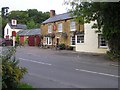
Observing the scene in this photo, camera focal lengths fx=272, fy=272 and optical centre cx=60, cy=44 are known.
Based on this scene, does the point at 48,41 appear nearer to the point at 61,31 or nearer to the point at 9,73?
the point at 61,31

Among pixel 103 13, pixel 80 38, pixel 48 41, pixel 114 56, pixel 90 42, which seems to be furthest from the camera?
pixel 48 41

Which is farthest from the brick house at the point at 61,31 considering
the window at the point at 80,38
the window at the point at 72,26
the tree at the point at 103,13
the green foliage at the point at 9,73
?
the green foliage at the point at 9,73

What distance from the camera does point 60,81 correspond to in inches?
462

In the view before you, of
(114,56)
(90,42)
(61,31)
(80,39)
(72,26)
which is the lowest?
(114,56)

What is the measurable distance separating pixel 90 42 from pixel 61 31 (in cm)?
1003

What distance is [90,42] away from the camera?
120 ft

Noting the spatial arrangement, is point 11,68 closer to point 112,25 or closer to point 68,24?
point 112,25

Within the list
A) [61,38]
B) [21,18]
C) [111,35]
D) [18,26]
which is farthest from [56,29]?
[21,18]

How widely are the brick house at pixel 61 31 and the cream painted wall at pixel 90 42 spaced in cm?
161

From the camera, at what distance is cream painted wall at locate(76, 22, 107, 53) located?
35481 mm

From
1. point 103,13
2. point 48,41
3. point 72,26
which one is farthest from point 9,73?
point 48,41

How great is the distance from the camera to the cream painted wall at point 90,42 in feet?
116

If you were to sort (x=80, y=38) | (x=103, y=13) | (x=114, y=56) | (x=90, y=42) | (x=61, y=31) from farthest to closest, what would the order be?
1. (x=61, y=31)
2. (x=80, y=38)
3. (x=90, y=42)
4. (x=114, y=56)
5. (x=103, y=13)

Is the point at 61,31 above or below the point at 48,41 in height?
above
